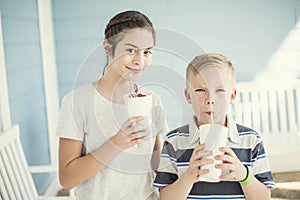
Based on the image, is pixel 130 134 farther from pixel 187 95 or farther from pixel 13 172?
pixel 13 172

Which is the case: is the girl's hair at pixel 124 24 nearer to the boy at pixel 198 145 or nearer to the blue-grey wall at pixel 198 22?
the boy at pixel 198 145

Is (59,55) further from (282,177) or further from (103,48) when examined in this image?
(103,48)

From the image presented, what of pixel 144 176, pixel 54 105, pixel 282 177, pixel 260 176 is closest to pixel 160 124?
pixel 144 176

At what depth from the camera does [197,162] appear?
41.1 inches

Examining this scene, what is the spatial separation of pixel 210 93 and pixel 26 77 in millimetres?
1620

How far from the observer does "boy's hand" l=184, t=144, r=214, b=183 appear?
104 cm

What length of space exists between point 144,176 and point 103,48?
317mm

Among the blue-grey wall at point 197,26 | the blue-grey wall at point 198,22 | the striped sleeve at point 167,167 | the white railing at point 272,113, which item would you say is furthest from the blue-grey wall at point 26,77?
the striped sleeve at point 167,167

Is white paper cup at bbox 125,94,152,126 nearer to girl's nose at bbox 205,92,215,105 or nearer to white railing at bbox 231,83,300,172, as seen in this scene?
girl's nose at bbox 205,92,215,105

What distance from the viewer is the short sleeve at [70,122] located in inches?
45.9

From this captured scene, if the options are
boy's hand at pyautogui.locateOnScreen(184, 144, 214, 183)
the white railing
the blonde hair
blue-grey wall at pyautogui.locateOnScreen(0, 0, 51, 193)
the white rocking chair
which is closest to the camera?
boy's hand at pyautogui.locateOnScreen(184, 144, 214, 183)

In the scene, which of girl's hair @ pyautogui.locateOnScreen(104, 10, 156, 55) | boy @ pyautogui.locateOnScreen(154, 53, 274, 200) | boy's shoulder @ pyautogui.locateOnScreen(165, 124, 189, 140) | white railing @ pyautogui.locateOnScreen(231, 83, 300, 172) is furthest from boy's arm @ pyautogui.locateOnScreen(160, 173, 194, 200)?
white railing @ pyautogui.locateOnScreen(231, 83, 300, 172)

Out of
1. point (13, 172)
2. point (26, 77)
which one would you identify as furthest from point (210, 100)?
point (26, 77)

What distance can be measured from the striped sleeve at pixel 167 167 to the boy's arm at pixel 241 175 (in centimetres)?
14
